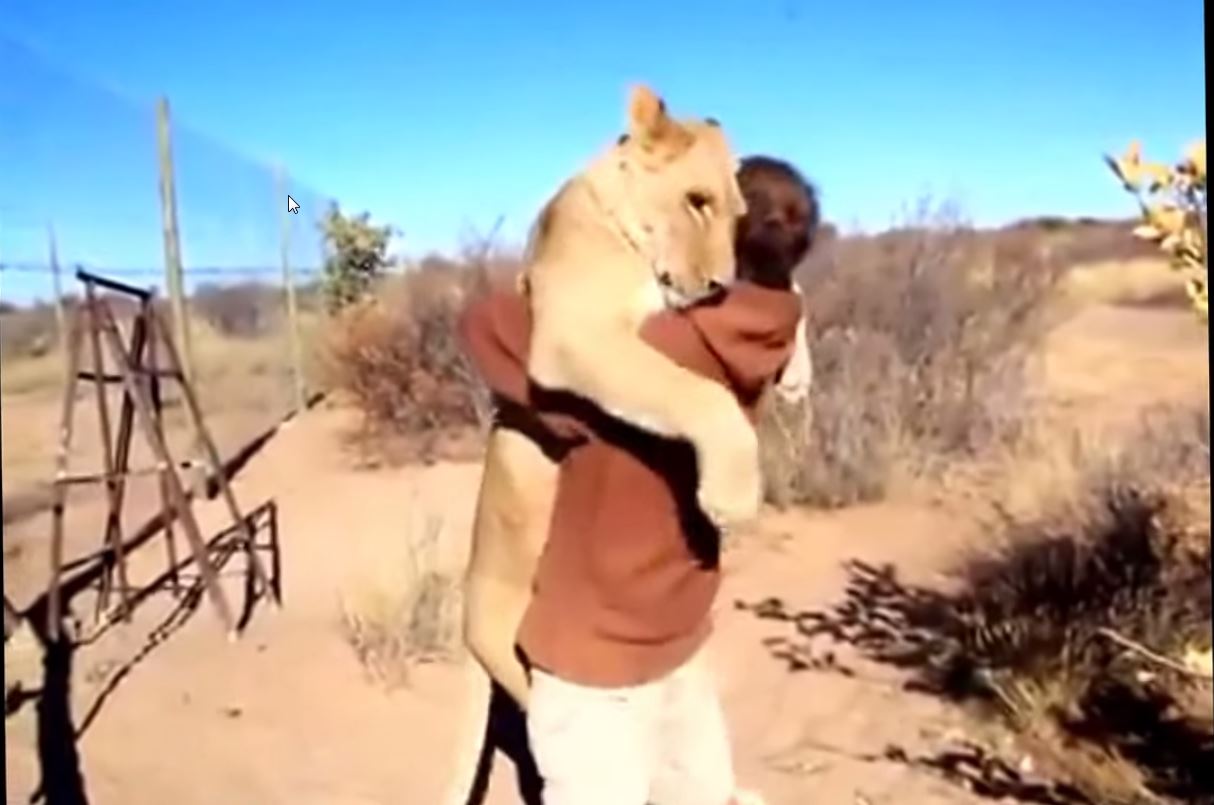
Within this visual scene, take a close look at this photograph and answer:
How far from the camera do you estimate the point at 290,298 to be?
164 cm

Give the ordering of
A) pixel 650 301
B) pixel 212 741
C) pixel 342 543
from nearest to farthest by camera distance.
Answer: pixel 650 301
pixel 212 741
pixel 342 543

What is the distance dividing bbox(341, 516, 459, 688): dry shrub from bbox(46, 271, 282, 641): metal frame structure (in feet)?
0.32

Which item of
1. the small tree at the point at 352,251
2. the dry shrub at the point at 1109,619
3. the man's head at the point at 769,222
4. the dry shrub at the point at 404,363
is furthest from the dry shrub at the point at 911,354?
the man's head at the point at 769,222

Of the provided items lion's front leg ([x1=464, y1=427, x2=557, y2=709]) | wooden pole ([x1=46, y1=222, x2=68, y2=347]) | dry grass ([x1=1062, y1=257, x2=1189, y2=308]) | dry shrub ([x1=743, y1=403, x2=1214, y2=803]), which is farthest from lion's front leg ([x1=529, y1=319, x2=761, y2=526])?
dry grass ([x1=1062, y1=257, x2=1189, y2=308])

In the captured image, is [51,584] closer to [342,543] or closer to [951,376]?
[342,543]

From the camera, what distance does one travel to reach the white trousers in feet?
3.76

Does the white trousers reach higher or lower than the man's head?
lower

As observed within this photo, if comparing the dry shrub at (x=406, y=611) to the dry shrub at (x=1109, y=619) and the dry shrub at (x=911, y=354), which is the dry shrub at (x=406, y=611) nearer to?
the dry shrub at (x=911, y=354)

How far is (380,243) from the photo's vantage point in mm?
1461

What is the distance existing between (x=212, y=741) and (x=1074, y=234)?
937mm

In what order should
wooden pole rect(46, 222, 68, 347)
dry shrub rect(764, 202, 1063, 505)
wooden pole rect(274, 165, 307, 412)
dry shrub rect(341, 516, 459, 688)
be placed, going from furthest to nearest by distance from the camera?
dry shrub rect(764, 202, 1063, 505), dry shrub rect(341, 516, 459, 688), wooden pole rect(274, 165, 307, 412), wooden pole rect(46, 222, 68, 347)

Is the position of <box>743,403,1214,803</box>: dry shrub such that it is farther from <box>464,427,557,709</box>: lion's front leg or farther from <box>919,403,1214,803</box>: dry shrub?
<box>464,427,557,709</box>: lion's front leg

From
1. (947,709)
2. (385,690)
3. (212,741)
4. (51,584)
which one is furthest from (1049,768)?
(51,584)

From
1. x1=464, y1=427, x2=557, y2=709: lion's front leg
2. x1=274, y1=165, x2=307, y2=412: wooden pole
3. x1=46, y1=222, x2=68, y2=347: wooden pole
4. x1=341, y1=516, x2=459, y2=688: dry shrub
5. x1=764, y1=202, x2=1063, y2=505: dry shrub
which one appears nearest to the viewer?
x1=464, y1=427, x2=557, y2=709: lion's front leg
